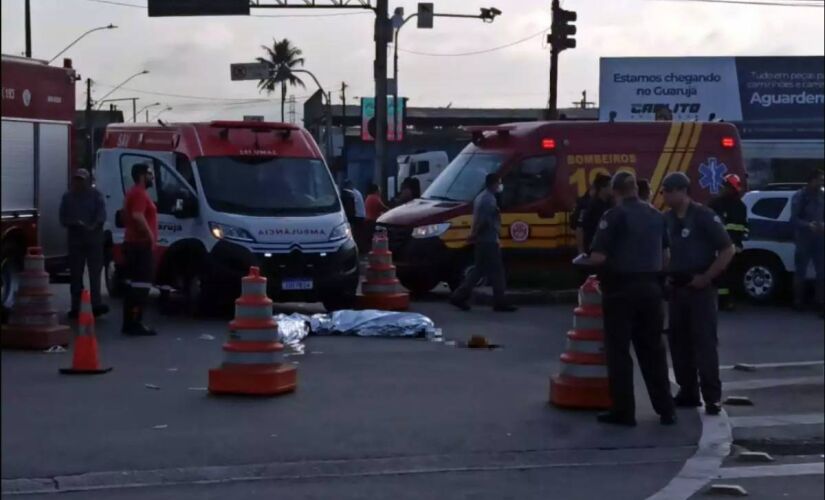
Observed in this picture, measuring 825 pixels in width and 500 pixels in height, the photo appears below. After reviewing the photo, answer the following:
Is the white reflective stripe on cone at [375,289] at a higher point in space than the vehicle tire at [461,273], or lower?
lower

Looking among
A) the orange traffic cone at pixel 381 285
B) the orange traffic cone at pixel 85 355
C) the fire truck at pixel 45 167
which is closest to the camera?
the orange traffic cone at pixel 85 355

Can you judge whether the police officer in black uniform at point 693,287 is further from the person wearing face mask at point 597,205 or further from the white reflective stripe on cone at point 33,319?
the white reflective stripe on cone at point 33,319

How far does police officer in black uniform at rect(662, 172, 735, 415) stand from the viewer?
9.71m

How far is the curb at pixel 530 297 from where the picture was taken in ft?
60.2

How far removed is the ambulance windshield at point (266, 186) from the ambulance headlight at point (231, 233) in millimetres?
288

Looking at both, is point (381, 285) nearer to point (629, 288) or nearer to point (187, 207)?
point (187, 207)

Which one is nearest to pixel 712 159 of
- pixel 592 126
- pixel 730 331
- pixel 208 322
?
pixel 592 126

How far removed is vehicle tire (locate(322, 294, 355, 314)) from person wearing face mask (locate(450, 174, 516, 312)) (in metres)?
1.58

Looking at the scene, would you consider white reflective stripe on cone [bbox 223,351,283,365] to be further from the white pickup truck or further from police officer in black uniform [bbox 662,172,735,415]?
the white pickup truck

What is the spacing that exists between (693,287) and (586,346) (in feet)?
3.05

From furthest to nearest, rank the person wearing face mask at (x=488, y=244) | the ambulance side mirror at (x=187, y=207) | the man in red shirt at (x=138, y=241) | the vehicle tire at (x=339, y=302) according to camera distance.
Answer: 1. the person wearing face mask at (x=488, y=244)
2. the vehicle tire at (x=339, y=302)
3. the ambulance side mirror at (x=187, y=207)
4. the man in red shirt at (x=138, y=241)

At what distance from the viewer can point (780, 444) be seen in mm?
8430

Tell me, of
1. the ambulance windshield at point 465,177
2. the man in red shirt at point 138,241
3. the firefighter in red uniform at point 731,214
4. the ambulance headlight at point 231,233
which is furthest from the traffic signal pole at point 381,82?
the man in red shirt at point 138,241

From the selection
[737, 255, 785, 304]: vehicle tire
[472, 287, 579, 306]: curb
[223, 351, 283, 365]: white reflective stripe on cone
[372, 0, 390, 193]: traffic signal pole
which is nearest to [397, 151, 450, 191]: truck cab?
[372, 0, 390, 193]: traffic signal pole
